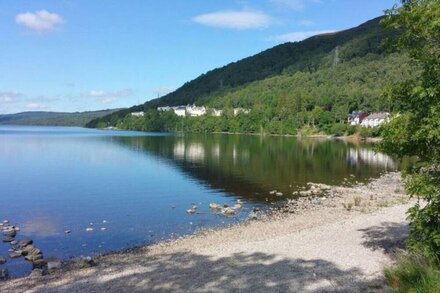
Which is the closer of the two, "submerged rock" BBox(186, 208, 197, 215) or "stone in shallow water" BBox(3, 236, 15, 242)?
"stone in shallow water" BBox(3, 236, 15, 242)

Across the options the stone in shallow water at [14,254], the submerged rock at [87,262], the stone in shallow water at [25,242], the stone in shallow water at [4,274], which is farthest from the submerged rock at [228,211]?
the stone in shallow water at [4,274]

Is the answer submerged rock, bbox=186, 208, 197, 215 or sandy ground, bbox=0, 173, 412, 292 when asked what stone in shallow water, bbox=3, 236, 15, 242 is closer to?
sandy ground, bbox=0, 173, 412, 292

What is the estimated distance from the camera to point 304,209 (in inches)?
1458

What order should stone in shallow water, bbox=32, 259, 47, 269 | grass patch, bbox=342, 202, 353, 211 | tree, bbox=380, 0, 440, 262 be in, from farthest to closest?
grass patch, bbox=342, 202, 353, 211 → stone in shallow water, bbox=32, 259, 47, 269 → tree, bbox=380, 0, 440, 262

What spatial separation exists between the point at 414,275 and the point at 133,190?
38515 mm

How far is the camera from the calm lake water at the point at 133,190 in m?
29.8

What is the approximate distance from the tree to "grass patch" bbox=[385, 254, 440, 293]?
1.41 feet

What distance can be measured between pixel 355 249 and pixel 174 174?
42.8 metres

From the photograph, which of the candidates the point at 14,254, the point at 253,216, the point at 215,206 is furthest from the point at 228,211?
the point at 14,254

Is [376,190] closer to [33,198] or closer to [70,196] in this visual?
[70,196]

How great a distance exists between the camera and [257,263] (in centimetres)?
1827

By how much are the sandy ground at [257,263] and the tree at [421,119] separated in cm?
243

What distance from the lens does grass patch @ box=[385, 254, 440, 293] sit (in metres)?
10.8

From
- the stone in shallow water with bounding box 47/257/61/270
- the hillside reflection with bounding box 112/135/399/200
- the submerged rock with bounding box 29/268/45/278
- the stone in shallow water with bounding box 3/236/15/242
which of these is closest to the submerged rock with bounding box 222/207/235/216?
the hillside reflection with bounding box 112/135/399/200
